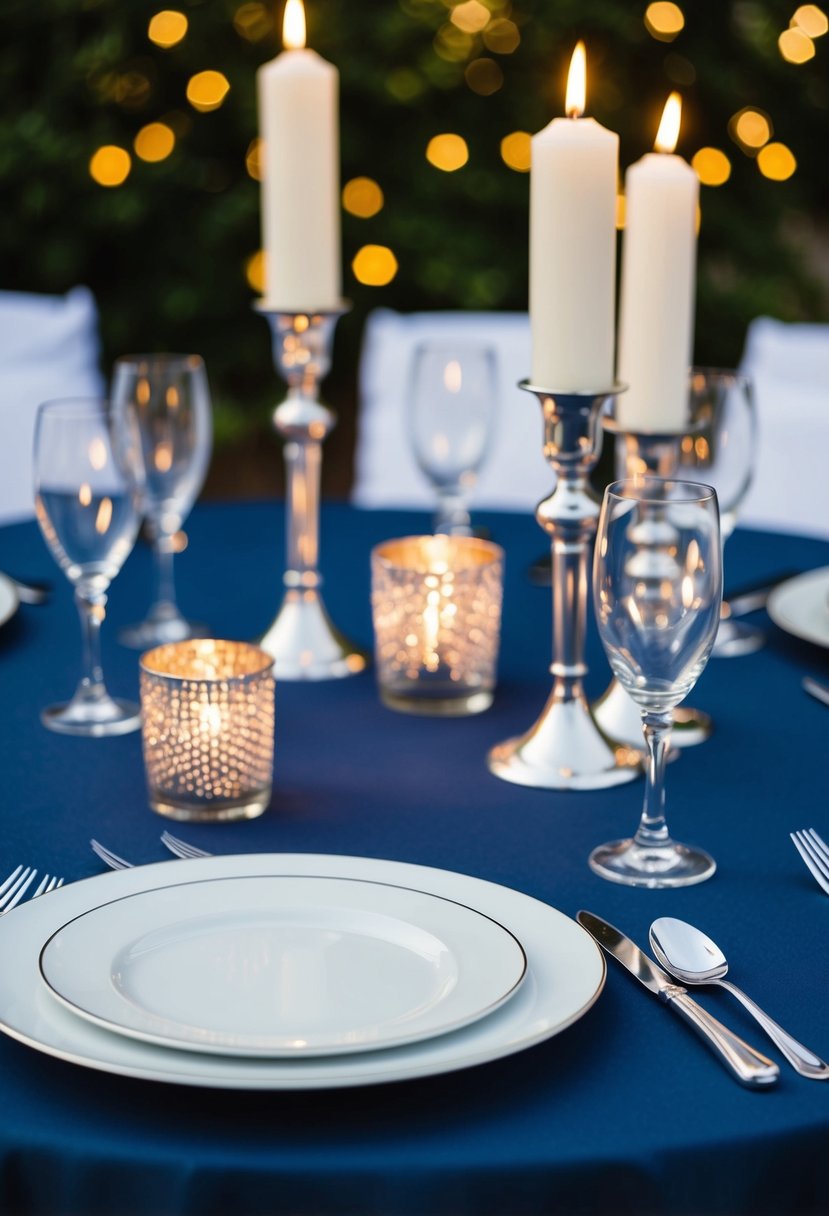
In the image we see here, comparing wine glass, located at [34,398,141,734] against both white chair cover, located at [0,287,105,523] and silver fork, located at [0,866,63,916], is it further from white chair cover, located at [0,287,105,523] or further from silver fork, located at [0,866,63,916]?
white chair cover, located at [0,287,105,523]

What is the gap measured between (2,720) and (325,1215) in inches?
25.7

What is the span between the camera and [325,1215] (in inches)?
25.0

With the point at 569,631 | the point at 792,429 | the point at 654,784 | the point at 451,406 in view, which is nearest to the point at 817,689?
the point at 569,631

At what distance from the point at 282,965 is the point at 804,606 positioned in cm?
78

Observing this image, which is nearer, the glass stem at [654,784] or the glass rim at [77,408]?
the glass stem at [654,784]

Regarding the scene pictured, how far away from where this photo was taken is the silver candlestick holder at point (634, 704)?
3.88ft

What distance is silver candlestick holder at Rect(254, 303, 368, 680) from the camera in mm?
1347

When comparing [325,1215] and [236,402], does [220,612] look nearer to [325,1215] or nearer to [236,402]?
[325,1215]

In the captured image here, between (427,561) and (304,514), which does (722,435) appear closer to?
(427,561)

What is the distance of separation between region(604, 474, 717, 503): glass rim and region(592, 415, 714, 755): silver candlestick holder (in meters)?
0.19

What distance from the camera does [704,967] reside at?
0.80 metres

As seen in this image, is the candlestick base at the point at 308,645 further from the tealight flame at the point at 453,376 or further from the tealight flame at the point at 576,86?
the tealight flame at the point at 576,86

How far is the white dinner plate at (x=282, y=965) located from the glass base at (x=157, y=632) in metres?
0.58

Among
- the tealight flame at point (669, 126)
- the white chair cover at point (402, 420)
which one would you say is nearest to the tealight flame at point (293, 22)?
the tealight flame at point (669, 126)
